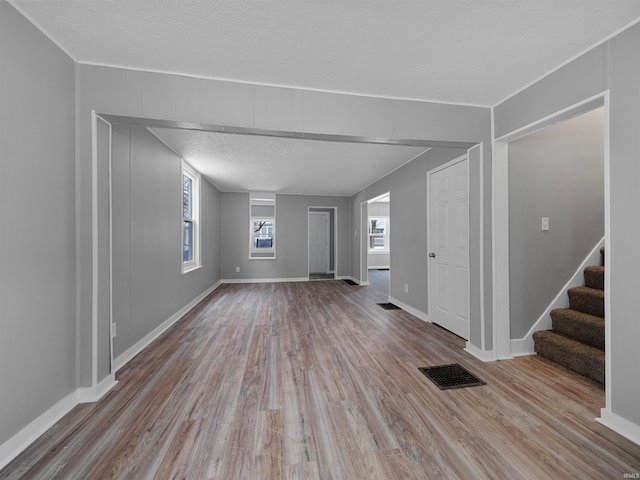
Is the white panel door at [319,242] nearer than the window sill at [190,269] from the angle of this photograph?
No

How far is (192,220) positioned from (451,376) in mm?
4325

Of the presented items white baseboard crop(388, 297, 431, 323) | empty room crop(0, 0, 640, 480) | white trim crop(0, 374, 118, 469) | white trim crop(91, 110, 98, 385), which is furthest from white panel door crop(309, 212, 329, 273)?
white trim crop(91, 110, 98, 385)

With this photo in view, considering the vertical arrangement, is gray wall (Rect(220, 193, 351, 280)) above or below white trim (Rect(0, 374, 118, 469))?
above

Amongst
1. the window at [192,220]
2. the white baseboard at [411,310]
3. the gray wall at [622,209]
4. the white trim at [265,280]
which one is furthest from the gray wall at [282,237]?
the gray wall at [622,209]

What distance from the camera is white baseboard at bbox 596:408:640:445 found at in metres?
1.48

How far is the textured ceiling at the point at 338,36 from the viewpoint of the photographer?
55.1 inches

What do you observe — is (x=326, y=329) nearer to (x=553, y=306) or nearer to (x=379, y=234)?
(x=553, y=306)

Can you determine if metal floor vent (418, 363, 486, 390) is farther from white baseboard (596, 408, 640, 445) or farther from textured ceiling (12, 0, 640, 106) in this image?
textured ceiling (12, 0, 640, 106)

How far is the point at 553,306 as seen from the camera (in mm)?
2650

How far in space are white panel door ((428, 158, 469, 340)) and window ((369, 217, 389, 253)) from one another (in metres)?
6.40

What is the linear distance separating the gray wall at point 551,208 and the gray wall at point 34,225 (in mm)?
3511

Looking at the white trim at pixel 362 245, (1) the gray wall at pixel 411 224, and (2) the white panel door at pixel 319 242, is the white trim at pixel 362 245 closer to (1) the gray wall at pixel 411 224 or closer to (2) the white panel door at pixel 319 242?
(1) the gray wall at pixel 411 224

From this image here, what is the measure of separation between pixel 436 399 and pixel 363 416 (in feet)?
1.91

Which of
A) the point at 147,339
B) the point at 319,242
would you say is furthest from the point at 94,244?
the point at 319,242
